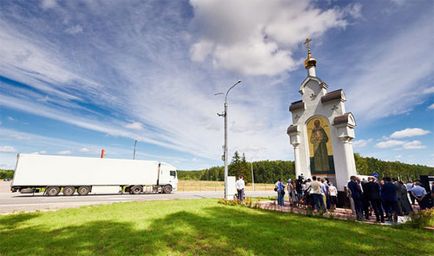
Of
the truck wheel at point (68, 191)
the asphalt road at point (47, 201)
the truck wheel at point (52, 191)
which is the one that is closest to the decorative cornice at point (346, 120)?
the asphalt road at point (47, 201)

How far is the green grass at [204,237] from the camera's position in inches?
195

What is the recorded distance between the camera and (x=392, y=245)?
17.5 feet

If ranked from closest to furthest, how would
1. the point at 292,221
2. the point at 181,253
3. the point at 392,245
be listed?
the point at 181,253, the point at 392,245, the point at 292,221

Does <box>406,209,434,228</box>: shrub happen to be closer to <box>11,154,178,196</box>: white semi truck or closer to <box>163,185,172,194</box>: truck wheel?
<box>11,154,178,196</box>: white semi truck

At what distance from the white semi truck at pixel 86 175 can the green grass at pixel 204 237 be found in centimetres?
1464

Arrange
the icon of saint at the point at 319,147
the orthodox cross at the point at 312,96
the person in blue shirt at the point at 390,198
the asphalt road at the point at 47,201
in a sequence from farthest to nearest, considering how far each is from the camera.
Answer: the orthodox cross at the point at 312,96
the icon of saint at the point at 319,147
the asphalt road at the point at 47,201
the person in blue shirt at the point at 390,198

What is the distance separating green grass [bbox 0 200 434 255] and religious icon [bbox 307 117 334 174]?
560cm

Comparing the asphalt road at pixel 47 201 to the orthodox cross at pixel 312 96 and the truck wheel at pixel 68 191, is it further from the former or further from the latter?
the orthodox cross at pixel 312 96

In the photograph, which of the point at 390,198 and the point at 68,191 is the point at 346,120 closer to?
the point at 390,198

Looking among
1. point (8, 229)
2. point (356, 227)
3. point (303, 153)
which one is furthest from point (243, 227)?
point (303, 153)

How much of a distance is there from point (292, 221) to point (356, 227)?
204 cm

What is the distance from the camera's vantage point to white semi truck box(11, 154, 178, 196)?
20.0 metres

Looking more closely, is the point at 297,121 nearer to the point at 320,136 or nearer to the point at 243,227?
the point at 320,136

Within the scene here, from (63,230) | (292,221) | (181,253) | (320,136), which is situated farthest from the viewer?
(320,136)
